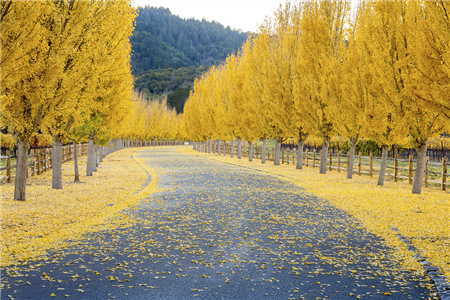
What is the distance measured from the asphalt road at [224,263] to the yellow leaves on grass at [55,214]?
2.03 feet

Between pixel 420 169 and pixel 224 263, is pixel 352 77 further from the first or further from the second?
pixel 224 263

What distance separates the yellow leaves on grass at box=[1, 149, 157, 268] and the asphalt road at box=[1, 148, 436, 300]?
619mm

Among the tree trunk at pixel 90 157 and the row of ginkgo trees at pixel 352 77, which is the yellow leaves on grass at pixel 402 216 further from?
the tree trunk at pixel 90 157

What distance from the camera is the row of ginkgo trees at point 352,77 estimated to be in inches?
400

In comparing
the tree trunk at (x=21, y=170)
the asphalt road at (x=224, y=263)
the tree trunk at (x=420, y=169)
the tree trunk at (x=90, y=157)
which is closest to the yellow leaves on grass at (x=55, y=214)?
the tree trunk at (x=21, y=170)

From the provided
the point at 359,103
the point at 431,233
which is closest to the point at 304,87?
the point at 359,103

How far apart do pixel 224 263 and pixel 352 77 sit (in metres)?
13.6

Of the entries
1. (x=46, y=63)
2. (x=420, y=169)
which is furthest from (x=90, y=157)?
(x=420, y=169)

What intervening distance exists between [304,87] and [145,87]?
445 feet

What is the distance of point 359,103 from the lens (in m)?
17.1

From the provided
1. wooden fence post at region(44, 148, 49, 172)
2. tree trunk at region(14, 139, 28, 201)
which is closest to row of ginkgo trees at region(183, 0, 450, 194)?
tree trunk at region(14, 139, 28, 201)

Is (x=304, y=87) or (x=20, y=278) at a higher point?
(x=304, y=87)

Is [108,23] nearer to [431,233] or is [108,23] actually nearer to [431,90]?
[431,90]

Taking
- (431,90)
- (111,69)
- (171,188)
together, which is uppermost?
(111,69)
